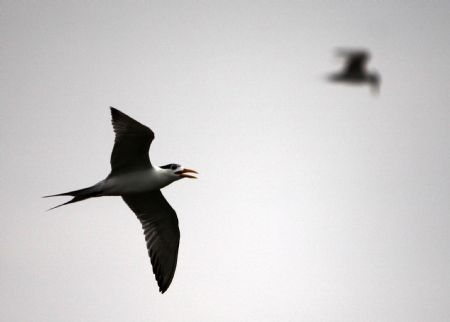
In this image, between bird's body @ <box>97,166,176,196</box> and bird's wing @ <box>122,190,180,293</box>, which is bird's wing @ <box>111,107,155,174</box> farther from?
bird's wing @ <box>122,190,180,293</box>

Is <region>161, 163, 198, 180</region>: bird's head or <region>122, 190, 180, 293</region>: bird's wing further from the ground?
<region>161, 163, 198, 180</region>: bird's head

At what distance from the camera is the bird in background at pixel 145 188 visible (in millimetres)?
14148

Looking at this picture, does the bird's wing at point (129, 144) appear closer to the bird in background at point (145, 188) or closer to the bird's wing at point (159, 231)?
the bird in background at point (145, 188)

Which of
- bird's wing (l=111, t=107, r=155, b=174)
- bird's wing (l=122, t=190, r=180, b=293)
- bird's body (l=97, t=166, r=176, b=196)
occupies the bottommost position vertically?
Result: bird's wing (l=122, t=190, r=180, b=293)

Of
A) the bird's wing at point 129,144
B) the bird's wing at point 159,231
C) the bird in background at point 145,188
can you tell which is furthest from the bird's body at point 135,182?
the bird's wing at point 159,231

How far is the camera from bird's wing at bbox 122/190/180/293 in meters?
16.7

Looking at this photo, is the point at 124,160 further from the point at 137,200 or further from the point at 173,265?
the point at 173,265

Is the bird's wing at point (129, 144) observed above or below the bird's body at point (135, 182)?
above

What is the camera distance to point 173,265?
55.2 ft

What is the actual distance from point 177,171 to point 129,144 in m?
1.72

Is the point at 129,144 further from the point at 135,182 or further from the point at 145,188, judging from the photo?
the point at 145,188

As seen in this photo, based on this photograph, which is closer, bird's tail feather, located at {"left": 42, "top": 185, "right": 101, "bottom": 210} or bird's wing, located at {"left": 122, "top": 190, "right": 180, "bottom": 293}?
bird's tail feather, located at {"left": 42, "top": 185, "right": 101, "bottom": 210}

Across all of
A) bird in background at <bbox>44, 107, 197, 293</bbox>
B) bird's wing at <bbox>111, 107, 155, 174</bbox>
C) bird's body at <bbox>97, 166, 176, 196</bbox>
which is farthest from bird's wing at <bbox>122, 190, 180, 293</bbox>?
bird's wing at <bbox>111, 107, 155, 174</bbox>

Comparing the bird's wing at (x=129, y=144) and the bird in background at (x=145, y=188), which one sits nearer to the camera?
the bird's wing at (x=129, y=144)
